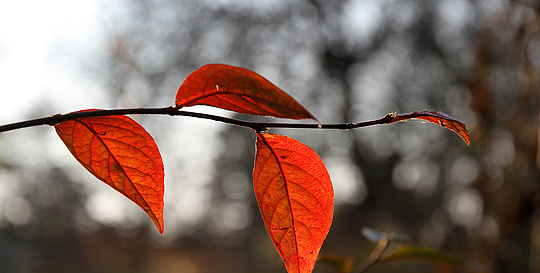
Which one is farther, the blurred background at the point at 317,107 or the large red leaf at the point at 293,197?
the blurred background at the point at 317,107

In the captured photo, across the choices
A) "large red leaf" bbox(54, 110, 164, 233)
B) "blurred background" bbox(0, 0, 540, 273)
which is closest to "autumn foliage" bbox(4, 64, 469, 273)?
"large red leaf" bbox(54, 110, 164, 233)

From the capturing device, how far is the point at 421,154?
5.19m

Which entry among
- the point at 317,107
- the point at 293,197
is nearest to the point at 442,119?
the point at 293,197

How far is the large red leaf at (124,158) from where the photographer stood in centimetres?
22

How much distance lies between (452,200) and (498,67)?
2479 millimetres

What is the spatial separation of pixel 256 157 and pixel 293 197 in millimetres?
35

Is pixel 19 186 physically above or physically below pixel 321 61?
below

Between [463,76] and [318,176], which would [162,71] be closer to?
[463,76]

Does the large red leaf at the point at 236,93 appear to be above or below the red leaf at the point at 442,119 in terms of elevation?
above

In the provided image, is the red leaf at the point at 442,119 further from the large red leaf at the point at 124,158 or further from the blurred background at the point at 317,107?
the blurred background at the point at 317,107

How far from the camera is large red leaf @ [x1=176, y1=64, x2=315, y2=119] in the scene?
0.17 metres

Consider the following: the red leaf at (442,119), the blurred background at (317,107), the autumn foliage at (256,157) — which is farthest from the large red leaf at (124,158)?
the blurred background at (317,107)

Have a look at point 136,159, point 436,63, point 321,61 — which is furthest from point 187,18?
point 136,159

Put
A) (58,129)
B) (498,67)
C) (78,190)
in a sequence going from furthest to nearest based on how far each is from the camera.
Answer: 1. (78,190)
2. (498,67)
3. (58,129)
